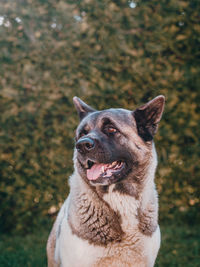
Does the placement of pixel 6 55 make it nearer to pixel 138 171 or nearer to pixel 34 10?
pixel 34 10

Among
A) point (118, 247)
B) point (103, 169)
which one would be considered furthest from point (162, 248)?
point (103, 169)

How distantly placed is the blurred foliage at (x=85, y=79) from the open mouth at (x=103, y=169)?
2.29 m

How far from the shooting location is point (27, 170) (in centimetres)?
504

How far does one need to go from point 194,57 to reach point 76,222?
3.42 meters

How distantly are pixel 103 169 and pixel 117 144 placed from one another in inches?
9.7

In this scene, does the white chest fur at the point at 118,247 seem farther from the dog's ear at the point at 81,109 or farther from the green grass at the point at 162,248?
the green grass at the point at 162,248

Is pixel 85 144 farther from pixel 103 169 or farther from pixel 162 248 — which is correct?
pixel 162 248

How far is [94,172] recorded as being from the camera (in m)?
2.73

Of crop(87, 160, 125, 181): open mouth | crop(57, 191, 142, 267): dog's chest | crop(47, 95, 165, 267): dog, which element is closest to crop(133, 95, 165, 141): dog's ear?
crop(47, 95, 165, 267): dog

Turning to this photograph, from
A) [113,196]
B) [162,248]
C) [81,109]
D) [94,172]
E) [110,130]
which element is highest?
[110,130]

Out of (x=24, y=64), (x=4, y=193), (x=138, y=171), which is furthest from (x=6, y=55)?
(x=138, y=171)

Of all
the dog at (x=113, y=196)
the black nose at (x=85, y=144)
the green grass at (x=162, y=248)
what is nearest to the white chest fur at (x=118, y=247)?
the dog at (x=113, y=196)

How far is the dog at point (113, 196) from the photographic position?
2.59 metres

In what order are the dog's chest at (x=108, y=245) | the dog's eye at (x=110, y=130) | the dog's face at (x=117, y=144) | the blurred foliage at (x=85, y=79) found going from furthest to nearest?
the blurred foliage at (x=85, y=79), the dog's eye at (x=110, y=130), the dog's face at (x=117, y=144), the dog's chest at (x=108, y=245)
